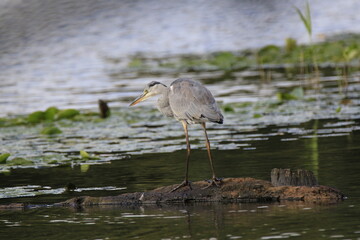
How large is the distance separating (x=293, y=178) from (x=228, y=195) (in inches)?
22.8

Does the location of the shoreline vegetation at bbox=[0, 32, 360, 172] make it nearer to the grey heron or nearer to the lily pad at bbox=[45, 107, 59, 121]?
the lily pad at bbox=[45, 107, 59, 121]

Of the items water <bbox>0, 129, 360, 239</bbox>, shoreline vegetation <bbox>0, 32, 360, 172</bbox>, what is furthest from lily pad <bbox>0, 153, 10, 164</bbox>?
water <bbox>0, 129, 360, 239</bbox>

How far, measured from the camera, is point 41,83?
22.1 m

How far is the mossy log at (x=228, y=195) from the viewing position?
7531 mm

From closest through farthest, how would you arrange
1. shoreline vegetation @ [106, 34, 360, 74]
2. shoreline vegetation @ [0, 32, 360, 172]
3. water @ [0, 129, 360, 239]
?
water @ [0, 129, 360, 239]
shoreline vegetation @ [0, 32, 360, 172]
shoreline vegetation @ [106, 34, 360, 74]

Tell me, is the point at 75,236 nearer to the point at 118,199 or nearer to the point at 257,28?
the point at 118,199

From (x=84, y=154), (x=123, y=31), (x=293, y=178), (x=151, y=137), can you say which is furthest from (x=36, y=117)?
(x=123, y=31)

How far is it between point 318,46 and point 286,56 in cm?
94

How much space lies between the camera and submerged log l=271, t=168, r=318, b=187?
761cm

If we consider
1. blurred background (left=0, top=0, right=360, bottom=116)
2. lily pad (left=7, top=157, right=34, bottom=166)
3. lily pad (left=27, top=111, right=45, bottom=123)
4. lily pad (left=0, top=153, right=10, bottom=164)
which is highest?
blurred background (left=0, top=0, right=360, bottom=116)

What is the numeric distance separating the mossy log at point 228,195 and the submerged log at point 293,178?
0.08 m

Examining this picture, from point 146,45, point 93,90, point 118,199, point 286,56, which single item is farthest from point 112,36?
point 118,199

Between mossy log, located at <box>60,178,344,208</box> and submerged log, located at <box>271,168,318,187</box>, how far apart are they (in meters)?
0.08

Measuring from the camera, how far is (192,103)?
321 inches
